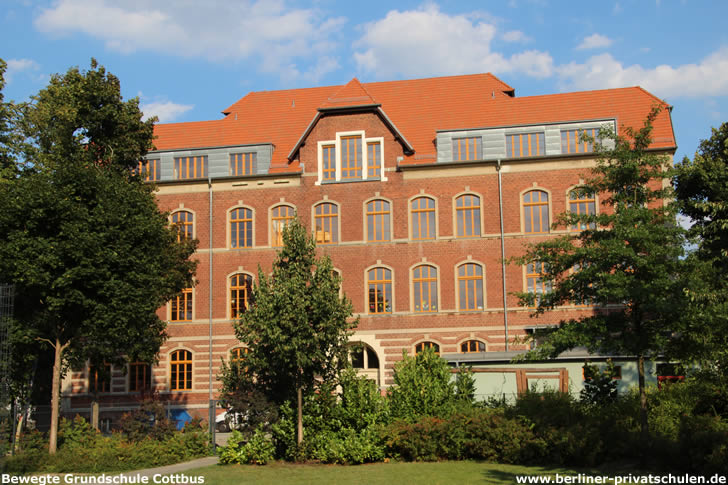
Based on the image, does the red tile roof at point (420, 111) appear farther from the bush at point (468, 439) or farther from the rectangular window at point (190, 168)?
the bush at point (468, 439)

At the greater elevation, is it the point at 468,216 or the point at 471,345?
the point at 468,216

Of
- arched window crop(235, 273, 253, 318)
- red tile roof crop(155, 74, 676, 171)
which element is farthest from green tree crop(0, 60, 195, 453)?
red tile roof crop(155, 74, 676, 171)

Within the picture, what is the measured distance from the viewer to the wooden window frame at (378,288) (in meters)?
38.2

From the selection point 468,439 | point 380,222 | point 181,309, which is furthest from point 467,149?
point 468,439

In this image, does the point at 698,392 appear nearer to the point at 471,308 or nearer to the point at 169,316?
the point at 471,308

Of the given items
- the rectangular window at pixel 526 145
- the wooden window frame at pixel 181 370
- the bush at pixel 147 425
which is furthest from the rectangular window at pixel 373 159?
the bush at pixel 147 425

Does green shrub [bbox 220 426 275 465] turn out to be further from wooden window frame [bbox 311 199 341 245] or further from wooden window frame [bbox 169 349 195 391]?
wooden window frame [bbox 311 199 341 245]

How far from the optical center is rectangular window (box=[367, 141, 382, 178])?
39219 millimetres

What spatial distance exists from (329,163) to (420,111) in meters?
6.37

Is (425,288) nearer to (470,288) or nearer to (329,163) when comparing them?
(470,288)

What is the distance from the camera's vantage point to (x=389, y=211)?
38.9 metres

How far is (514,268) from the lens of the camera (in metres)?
37.3

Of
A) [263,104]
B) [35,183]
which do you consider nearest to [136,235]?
[35,183]

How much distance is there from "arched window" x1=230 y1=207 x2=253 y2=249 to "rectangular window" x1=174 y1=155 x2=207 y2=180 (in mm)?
3018
